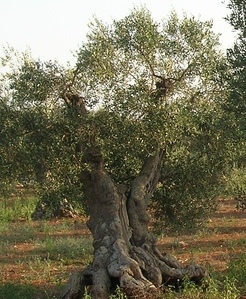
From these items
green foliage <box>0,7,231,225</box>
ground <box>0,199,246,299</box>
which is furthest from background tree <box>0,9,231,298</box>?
ground <box>0,199,246,299</box>

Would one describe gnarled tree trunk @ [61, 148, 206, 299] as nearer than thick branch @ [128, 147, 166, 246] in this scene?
Yes

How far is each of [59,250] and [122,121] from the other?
9.14 metres

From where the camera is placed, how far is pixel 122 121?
14664 mm

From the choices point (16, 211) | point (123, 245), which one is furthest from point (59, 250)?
point (16, 211)

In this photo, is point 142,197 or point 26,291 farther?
point 142,197

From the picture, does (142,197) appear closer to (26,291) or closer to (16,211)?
(26,291)

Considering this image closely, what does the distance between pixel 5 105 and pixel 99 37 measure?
2.89 m

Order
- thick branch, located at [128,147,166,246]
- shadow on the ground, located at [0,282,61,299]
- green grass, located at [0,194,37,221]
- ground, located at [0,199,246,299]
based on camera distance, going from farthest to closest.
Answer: green grass, located at [0,194,37,221]
ground, located at [0,199,246,299]
thick branch, located at [128,147,166,246]
shadow on the ground, located at [0,282,61,299]

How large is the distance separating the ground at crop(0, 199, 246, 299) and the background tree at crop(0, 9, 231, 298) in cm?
239

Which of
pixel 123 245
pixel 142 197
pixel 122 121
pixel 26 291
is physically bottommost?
pixel 26 291

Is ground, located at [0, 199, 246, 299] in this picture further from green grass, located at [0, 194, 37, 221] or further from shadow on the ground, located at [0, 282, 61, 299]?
green grass, located at [0, 194, 37, 221]

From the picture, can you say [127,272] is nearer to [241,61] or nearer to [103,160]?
[103,160]

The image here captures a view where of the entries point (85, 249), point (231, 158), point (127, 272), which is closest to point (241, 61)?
point (231, 158)

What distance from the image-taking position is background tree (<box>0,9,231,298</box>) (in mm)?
14633
